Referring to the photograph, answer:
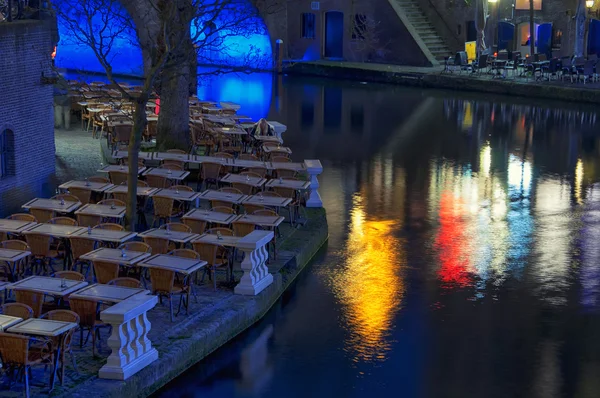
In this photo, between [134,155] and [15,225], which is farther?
[134,155]

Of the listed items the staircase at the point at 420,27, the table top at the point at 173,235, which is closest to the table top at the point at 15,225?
the table top at the point at 173,235

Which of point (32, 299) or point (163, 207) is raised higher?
point (163, 207)

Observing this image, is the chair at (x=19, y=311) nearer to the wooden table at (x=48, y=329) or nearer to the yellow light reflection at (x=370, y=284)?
the wooden table at (x=48, y=329)

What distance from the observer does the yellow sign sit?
42.6 m

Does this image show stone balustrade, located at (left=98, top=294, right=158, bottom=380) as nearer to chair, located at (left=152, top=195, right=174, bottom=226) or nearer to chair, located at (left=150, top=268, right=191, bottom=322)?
chair, located at (left=150, top=268, right=191, bottom=322)

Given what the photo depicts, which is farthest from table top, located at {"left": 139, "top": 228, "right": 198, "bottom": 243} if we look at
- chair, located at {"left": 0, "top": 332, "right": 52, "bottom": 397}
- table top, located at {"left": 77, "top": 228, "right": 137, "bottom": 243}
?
chair, located at {"left": 0, "top": 332, "right": 52, "bottom": 397}

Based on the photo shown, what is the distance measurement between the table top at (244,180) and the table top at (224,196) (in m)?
1.02

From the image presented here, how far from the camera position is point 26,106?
1911 cm

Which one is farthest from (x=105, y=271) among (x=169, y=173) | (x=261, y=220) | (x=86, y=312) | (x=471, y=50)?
(x=471, y=50)

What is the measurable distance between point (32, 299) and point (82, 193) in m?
5.64

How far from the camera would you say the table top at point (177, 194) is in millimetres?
17297

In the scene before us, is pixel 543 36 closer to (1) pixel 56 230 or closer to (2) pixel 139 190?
(2) pixel 139 190

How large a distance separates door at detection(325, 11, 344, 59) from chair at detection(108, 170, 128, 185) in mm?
29902

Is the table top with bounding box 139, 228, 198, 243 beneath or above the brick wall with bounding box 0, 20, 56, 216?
beneath
